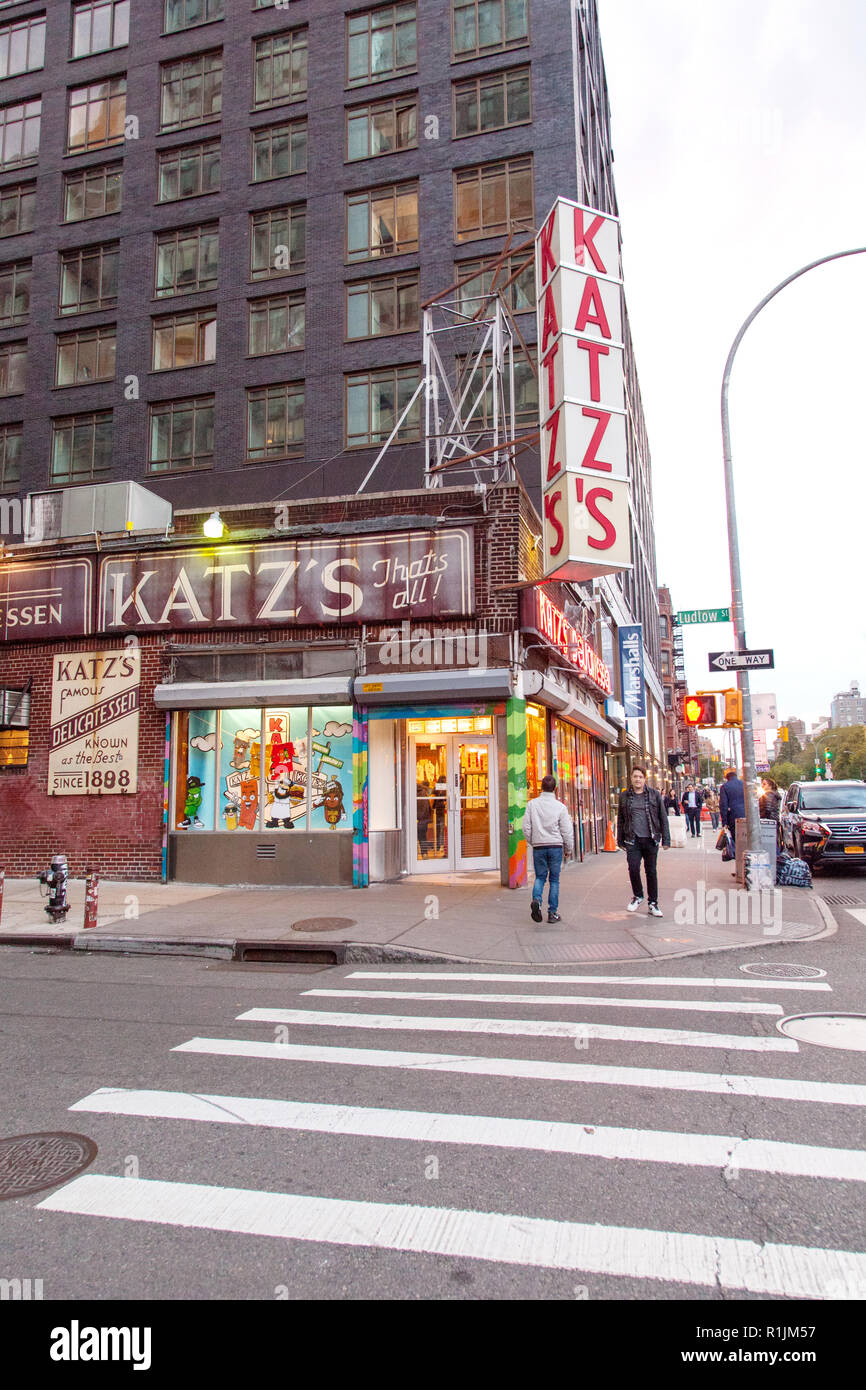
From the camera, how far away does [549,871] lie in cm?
1063

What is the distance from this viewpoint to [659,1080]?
16.1 feet

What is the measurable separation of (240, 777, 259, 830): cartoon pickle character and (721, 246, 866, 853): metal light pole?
26.3 feet

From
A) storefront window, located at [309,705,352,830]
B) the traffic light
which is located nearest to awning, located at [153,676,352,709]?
storefront window, located at [309,705,352,830]

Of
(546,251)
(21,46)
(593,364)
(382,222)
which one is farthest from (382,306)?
(21,46)

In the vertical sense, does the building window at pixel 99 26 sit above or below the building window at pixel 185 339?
above

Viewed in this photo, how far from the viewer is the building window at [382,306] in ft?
82.4

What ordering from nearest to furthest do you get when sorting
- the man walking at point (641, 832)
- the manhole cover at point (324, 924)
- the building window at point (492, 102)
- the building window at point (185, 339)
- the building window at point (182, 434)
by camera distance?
the manhole cover at point (324, 924) < the man walking at point (641, 832) < the building window at point (492, 102) < the building window at point (182, 434) < the building window at point (185, 339)

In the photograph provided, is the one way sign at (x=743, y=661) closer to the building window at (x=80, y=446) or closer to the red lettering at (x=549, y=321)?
the red lettering at (x=549, y=321)

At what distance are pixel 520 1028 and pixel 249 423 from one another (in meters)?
23.6

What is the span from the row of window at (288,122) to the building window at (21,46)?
1.45m

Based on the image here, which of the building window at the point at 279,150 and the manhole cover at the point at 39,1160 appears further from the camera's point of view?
the building window at the point at 279,150

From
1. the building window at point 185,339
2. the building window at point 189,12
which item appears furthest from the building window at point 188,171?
the building window at point 189,12

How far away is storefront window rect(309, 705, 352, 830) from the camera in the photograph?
14.0m

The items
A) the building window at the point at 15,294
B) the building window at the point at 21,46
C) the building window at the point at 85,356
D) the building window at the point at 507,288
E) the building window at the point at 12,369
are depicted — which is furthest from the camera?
the building window at the point at 21,46
